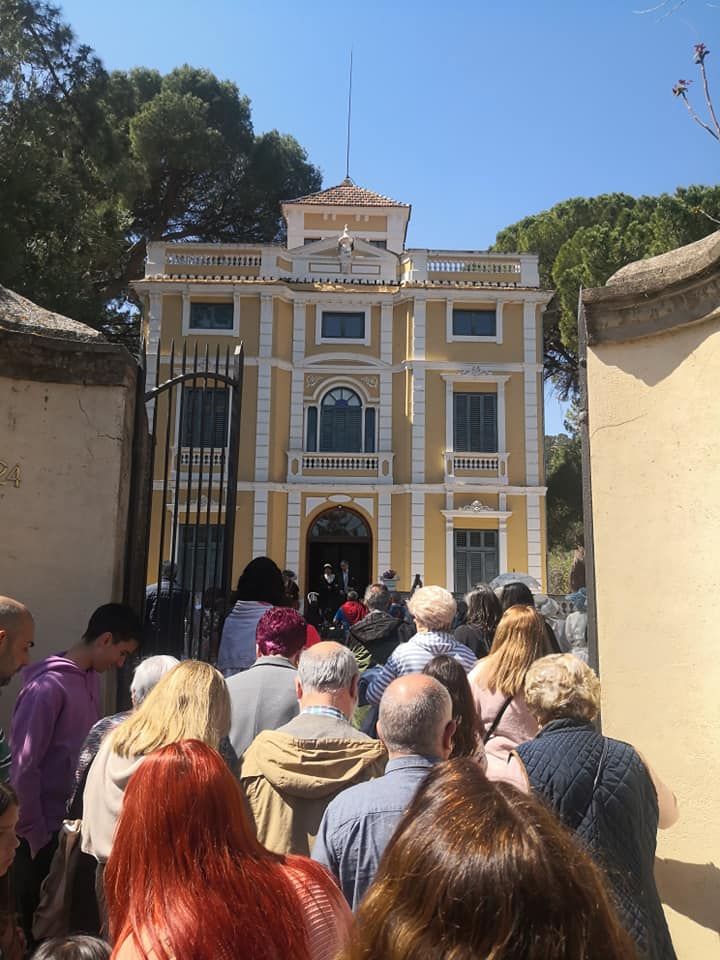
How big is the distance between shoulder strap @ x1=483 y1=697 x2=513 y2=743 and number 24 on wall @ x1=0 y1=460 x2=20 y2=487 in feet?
10.8

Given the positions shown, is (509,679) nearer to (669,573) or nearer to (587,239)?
(669,573)

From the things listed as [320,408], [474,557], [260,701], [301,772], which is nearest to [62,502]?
[260,701]

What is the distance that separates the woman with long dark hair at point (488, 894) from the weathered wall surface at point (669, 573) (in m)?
3.04

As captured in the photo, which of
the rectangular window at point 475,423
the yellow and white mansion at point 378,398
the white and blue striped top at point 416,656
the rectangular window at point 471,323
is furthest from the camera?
the rectangular window at point 471,323

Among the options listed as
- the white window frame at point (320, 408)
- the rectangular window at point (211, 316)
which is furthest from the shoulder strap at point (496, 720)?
the rectangular window at point (211, 316)

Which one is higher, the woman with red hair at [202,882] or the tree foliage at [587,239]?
the tree foliage at [587,239]

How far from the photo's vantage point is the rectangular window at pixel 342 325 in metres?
24.3

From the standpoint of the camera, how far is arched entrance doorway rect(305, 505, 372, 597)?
23391 mm

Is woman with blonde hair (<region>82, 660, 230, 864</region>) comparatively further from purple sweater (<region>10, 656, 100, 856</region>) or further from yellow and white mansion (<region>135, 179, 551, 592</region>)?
yellow and white mansion (<region>135, 179, 551, 592</region>)

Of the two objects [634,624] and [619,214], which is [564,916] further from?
[619,214]

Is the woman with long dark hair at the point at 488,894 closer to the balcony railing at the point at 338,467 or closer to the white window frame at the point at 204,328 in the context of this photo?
the balcony railing at the point at 338,467

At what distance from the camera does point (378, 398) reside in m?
23.9

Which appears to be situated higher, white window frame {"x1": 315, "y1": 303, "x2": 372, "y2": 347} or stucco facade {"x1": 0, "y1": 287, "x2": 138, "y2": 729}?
white window frame {"x1": 315, "y1": 303, "x2": 372, "y2": 347}

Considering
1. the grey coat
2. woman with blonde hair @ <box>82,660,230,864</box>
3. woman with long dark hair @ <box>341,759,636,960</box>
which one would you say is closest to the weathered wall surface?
the grey coat
